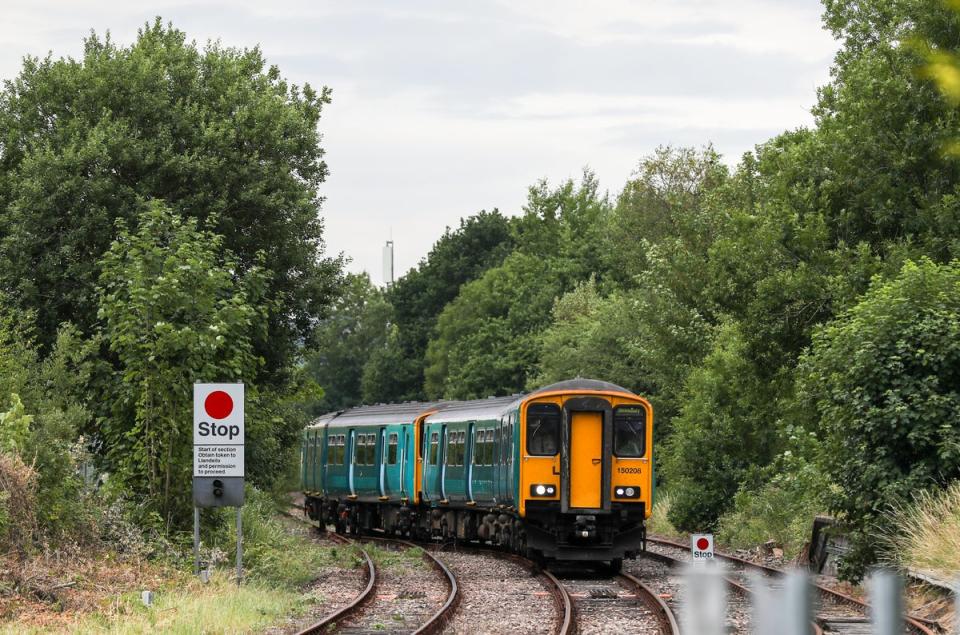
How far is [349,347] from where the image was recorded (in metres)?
119

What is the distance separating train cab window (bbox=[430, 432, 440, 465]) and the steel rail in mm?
9031

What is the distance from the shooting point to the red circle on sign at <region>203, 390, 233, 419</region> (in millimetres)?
17734

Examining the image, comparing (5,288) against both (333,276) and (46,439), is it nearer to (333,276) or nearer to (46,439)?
(333,276)

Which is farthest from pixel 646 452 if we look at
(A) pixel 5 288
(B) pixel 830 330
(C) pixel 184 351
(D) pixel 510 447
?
(A) pixel 5 288

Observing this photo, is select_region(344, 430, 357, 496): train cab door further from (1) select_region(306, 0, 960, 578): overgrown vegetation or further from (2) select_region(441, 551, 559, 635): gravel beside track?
(2) select_region(441, 551, 559, 635): gravel beside track

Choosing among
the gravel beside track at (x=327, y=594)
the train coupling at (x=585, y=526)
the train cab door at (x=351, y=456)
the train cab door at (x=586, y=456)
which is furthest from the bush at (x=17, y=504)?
the train cab door at (x=351, y=456)

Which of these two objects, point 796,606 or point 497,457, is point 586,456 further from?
point 796,606

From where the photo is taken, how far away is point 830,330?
19062mm

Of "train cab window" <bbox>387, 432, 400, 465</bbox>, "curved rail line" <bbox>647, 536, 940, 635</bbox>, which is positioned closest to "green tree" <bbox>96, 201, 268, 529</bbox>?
"curved rail line" <bbox>647, 536, 940, 635</bbox>

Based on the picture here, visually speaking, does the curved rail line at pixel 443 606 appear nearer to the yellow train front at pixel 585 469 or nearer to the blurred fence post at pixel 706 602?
the yellow train front at pixel 585 469

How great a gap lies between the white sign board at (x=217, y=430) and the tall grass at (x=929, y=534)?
791 centimetres

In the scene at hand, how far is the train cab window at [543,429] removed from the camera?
929 inches

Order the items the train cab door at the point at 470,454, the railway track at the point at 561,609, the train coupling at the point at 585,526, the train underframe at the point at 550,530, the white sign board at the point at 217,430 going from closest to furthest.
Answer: the railway track at the point at 561,609 → the white sign board at the point at 217,430 → the train coupling at the point at 585,526 → the train underframe at the point at 550,530 → the train cab door at the point at 470,454

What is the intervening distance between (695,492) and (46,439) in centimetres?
2034
